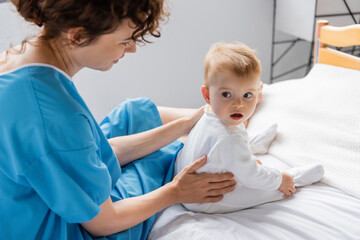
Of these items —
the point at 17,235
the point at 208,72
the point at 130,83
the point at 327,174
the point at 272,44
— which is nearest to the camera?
the point at 17,235

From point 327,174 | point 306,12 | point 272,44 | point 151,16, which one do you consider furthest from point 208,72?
point 272,44

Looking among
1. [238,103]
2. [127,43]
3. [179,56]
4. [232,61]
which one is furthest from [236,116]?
[179,56]


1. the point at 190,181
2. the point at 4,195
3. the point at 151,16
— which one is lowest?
the point at 190,181

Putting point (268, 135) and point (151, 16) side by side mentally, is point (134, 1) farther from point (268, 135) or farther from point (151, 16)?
point (268, 135)

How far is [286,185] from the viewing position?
1.13m

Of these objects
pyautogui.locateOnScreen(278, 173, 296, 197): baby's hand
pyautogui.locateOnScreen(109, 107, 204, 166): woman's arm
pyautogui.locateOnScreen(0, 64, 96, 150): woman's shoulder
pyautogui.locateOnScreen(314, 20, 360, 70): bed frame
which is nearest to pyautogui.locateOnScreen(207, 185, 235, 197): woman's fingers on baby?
pyautogui.locateOnScreen(278, 173, 296, 197): baby's hand

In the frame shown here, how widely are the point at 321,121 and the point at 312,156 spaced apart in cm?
20

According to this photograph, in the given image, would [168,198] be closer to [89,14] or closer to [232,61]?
[232,61]

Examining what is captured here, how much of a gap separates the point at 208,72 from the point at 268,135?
49cm

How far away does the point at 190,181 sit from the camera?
107 centimetres

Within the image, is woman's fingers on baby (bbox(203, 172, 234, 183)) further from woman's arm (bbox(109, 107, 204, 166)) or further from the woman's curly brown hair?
the woman's curly brown hair

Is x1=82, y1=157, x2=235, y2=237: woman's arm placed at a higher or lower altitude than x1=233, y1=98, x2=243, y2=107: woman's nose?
lower

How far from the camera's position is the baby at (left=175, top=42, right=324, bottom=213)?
1.00 meters

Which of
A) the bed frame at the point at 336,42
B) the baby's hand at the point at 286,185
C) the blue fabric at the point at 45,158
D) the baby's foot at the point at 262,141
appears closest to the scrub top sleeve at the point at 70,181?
the blue fabric at the point at 45,158
